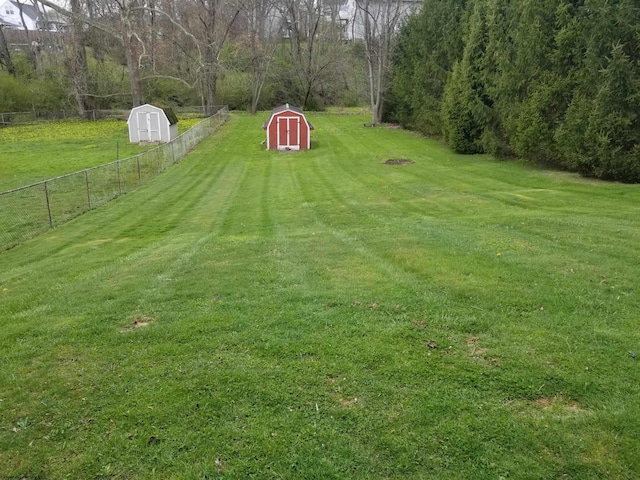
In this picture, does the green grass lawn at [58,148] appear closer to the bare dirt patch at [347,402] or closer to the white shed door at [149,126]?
the white shed door at [149,126]

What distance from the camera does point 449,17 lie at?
25.5 metres

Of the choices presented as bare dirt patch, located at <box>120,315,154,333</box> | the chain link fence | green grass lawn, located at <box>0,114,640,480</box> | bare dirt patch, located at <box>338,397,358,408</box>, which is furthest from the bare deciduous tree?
bare dirt patch, located at <box>338,397,358,408</box>

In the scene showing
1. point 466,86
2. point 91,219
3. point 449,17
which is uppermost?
point 449,17

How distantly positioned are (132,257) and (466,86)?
61.6ft

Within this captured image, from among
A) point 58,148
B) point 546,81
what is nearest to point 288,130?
point 546,81

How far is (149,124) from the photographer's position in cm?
2967

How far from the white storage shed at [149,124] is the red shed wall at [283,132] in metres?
8.01

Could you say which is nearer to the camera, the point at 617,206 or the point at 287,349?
the point at 287,349

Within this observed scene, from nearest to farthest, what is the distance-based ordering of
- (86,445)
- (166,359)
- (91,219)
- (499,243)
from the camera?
(86,445) < (166,359) < (499,243) < (91,219)

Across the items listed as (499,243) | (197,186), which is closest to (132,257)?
(499,243)

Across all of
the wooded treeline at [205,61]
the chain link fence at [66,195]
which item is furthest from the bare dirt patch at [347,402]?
the wooded treeline at [205,61]

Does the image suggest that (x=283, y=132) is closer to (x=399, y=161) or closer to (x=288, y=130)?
(x=288, y=130)

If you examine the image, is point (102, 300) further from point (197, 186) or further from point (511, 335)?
point (197, 186)

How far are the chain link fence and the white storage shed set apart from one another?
7285 mm
